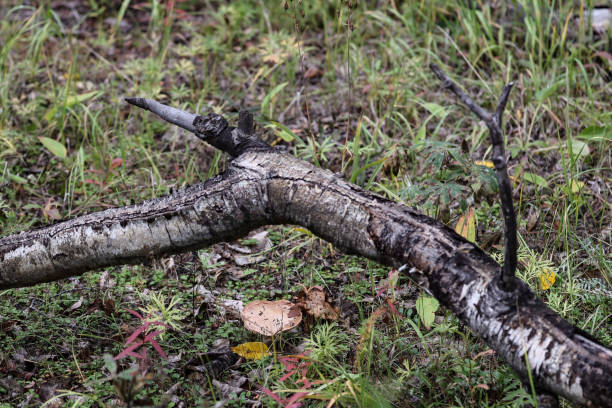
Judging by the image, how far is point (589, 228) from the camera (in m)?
3.32

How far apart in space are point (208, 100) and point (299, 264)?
2085 mm

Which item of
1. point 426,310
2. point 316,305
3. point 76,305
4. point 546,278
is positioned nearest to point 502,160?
point 426,310

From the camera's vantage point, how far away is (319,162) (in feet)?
13.2

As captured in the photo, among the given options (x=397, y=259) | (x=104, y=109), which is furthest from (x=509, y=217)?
(x=104, y=109)

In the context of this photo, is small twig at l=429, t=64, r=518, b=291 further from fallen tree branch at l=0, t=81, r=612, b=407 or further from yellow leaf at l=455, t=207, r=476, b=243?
yellow leaf at l=455, t=207, r=476, b=243

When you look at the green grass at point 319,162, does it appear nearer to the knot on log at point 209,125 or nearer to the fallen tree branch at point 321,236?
the fallen tree branch at point 321,236

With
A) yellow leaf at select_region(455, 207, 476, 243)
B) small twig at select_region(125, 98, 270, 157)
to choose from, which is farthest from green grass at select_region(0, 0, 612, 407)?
small twig at select_region(125, 98, 270, 157)

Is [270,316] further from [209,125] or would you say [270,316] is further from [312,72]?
[312,72]

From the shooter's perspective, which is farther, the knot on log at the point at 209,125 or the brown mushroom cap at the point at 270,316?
the brown mushroom cap at the point at 270,316

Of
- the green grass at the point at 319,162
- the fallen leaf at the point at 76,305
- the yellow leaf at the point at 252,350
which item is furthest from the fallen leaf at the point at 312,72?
the yellow leaf at the point at 252,350

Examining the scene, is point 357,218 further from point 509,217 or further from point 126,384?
point 126,384

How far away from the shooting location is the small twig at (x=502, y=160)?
5.68 ft

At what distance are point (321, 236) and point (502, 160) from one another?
834 mm

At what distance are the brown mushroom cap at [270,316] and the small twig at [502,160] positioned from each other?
1080 millimetres
